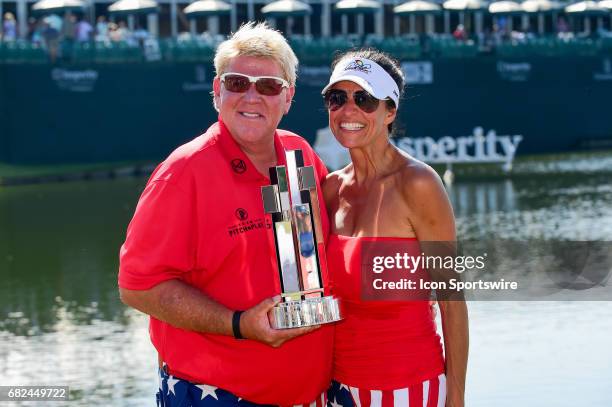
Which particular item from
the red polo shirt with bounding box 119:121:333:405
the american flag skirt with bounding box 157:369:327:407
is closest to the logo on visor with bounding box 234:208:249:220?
the red polo shirt with bounding box 119:121:333:405

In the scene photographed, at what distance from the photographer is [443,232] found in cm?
425

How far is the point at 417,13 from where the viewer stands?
39125mm

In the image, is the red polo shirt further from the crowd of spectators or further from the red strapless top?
the crowd of spectators

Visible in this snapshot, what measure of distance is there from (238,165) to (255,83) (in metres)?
0.28

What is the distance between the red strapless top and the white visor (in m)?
0.53

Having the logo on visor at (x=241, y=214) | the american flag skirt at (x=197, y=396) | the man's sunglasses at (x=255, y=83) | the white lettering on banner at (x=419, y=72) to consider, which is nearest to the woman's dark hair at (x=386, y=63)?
the man's sunglasses at (x=255, y=83)

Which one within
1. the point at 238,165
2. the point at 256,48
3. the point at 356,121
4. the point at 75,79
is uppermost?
the point at 256,48

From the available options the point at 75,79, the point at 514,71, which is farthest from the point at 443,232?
the point at 514,71

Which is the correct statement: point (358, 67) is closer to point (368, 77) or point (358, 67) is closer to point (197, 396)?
point (368, 77)

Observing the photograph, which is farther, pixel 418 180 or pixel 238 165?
pixel 418 180

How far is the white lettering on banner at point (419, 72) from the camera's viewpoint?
35.4 m

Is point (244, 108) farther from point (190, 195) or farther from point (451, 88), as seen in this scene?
point (451, 88)

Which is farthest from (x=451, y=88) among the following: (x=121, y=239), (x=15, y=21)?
(x=121, y=239)

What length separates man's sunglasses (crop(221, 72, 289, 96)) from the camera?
13.7ft
